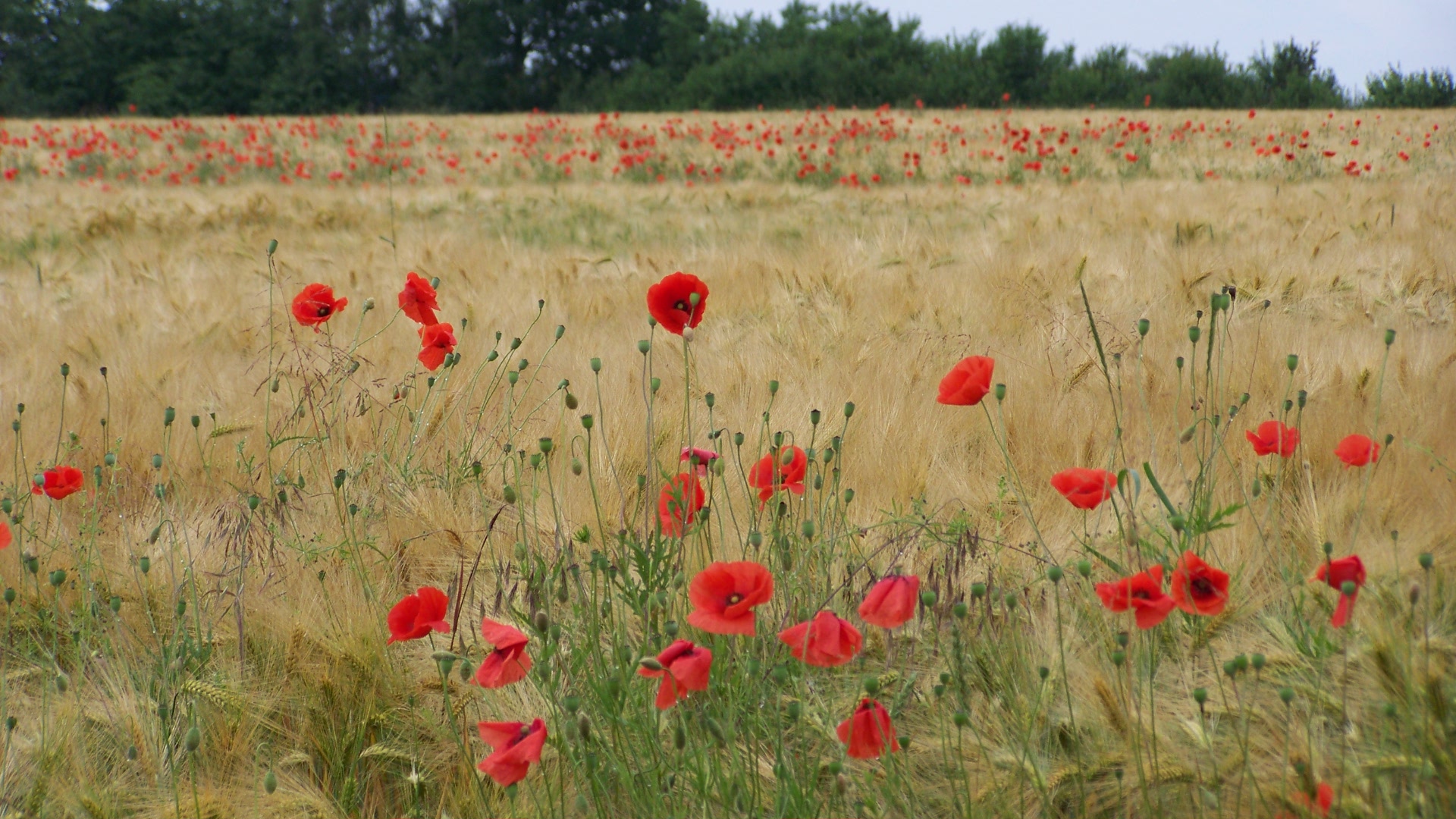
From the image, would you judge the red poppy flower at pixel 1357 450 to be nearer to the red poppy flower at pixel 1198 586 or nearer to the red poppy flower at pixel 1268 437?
the red poppy flower at pixel 1268 437

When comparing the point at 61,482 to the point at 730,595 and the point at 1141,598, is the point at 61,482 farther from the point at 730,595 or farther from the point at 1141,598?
the point at 1141,598

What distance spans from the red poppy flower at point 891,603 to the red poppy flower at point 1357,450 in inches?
29.4

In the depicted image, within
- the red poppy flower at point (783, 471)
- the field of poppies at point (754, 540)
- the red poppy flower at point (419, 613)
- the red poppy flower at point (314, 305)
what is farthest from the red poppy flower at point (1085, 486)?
the red poppy flower at point (314, 305)

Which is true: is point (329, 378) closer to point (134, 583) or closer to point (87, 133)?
point (134, 583)

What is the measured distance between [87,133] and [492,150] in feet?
17.5

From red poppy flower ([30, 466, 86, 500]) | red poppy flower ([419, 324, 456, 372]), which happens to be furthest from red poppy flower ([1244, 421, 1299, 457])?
red poppy flower ([30, 466, 86, 500])

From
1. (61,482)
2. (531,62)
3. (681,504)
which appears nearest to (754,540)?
(681,504)

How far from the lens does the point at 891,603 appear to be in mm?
963

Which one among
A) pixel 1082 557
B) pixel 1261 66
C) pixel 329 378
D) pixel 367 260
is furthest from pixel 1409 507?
pixel 1261 66

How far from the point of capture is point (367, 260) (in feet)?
13.8

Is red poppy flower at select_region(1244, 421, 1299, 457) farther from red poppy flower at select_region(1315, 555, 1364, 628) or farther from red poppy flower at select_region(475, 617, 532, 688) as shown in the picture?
red poppy flower at select_region(475, 617, 532, 688)

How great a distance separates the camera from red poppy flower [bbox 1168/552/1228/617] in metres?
0.98

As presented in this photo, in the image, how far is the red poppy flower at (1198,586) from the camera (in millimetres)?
981

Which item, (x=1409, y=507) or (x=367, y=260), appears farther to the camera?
(x=367, y=260)
